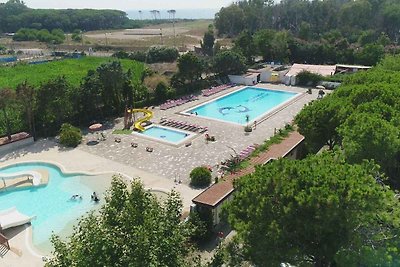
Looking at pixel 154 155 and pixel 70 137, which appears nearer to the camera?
pixel 154 155

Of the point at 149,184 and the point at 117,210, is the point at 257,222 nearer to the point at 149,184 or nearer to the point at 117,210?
the point at 117,210

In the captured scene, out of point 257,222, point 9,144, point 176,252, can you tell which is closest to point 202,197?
point 257,222

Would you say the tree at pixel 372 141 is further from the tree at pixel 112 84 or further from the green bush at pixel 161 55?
the green bush at pixel 161 55

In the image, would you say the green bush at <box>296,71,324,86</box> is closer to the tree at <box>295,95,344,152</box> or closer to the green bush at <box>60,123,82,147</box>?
the tree at <box>295,95,344,152</box>

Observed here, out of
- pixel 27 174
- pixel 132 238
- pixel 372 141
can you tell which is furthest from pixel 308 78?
pixel 132 238

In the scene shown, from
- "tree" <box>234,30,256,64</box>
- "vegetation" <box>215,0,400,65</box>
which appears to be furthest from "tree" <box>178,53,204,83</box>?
"tree" <box>234,30,256,64</box>

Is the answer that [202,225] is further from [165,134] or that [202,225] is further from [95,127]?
[95,127]
